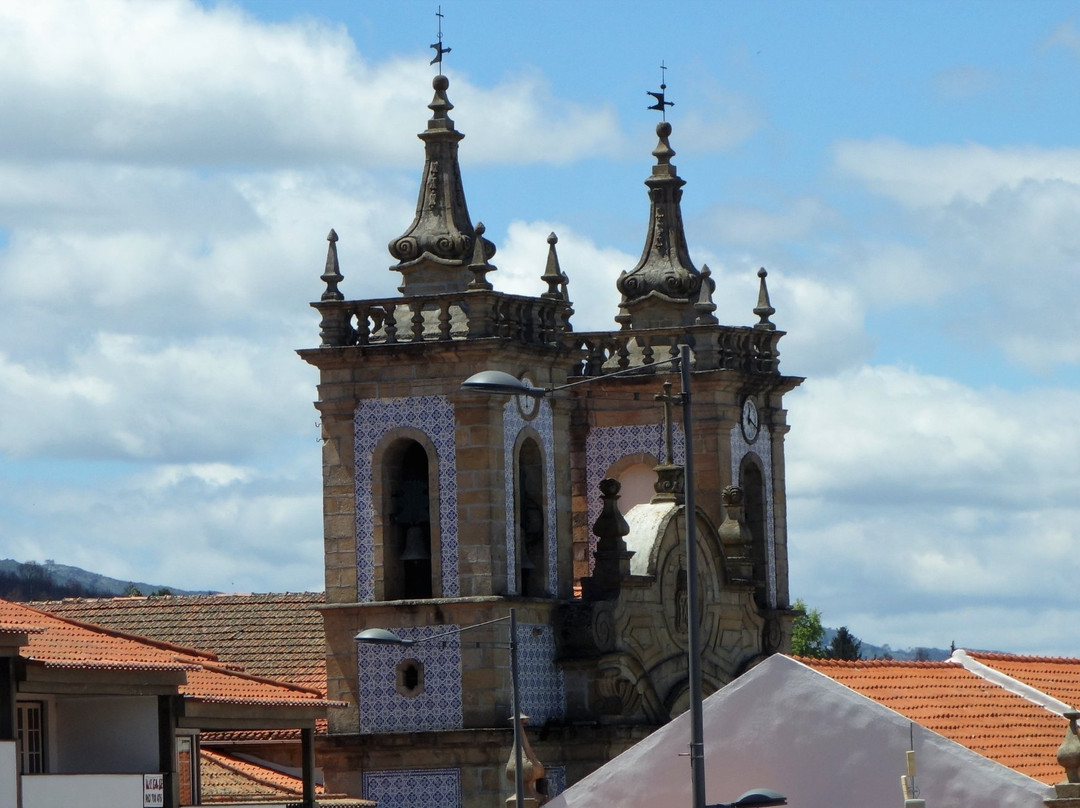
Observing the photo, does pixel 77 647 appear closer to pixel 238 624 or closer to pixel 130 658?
pixel 130 658

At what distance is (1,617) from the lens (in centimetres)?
4306

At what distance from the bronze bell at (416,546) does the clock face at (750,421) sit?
9097 mm

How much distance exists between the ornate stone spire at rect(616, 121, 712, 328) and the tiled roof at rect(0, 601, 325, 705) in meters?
12.8

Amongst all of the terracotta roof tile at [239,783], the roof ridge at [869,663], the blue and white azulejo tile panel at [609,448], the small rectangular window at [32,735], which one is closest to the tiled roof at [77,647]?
the small rectangular window at [32,735]

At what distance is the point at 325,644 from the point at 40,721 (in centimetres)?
1180

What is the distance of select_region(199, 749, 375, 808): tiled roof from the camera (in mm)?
50312

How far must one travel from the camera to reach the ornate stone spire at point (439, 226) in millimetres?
56156

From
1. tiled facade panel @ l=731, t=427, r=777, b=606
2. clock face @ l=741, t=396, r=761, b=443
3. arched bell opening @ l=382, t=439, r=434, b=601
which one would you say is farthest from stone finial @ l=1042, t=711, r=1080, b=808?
clock face @ l=741, t=396, r=761, b=443

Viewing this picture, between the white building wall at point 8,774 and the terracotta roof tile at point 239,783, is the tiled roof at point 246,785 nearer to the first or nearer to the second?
the terracotta roof tile at point 239,783

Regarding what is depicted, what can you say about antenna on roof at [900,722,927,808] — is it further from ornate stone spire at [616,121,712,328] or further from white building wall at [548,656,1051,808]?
ornate stone spire at [616,121,712,328]

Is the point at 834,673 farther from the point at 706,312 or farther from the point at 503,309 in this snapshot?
the point at 706,312

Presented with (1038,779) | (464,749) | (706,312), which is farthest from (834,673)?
(706,312)

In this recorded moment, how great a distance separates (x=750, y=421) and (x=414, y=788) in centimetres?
1171

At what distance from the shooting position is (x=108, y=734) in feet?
153
